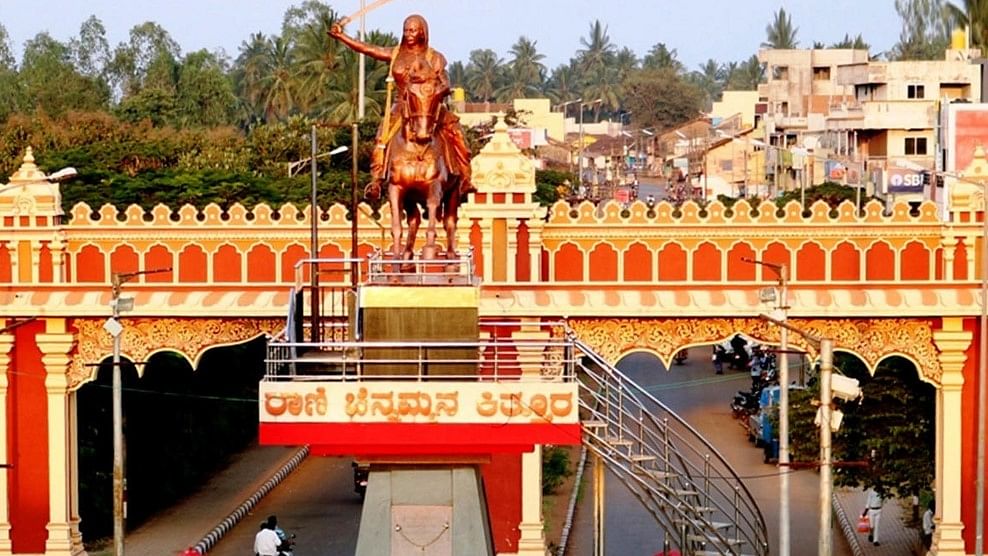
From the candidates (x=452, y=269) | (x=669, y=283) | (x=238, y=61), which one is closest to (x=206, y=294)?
(x=669, y=283)

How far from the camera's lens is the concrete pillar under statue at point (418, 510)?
938 inches

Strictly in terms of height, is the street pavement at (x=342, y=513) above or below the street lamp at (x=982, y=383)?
below

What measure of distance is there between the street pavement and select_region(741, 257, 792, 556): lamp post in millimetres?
6904

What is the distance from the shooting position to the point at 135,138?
78.2 m

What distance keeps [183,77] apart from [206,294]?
7459 cm

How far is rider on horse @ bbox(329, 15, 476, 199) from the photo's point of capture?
24.2 meters

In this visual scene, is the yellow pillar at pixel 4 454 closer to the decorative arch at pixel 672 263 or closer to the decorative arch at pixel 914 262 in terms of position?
the decorative arch at pixel 672 263

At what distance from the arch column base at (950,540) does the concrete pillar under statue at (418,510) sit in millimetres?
12370

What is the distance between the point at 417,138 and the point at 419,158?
0.22 meters

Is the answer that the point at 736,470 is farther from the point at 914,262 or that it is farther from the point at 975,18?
the point at 975,18

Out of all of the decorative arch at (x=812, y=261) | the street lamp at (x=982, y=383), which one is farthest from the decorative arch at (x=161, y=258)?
the street lamp at (x=982, y=383)

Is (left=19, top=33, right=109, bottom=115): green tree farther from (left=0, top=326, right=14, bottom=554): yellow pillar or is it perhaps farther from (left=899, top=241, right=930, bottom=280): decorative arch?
(left=899, top=241, right=930, bottom=280): decorative arch

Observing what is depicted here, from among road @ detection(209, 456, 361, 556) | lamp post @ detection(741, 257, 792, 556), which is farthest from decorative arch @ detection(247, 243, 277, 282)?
lamp post @ detection(741, 257, 792, 556)

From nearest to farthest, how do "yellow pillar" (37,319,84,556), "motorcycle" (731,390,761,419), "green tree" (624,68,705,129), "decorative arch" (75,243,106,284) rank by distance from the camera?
"yellow pillar" (37,319,84,556)
"decorative arch" (75,243,106,284)
"motorcycle" (731,390,761,419)
"green tree" (624,68,705,129)
